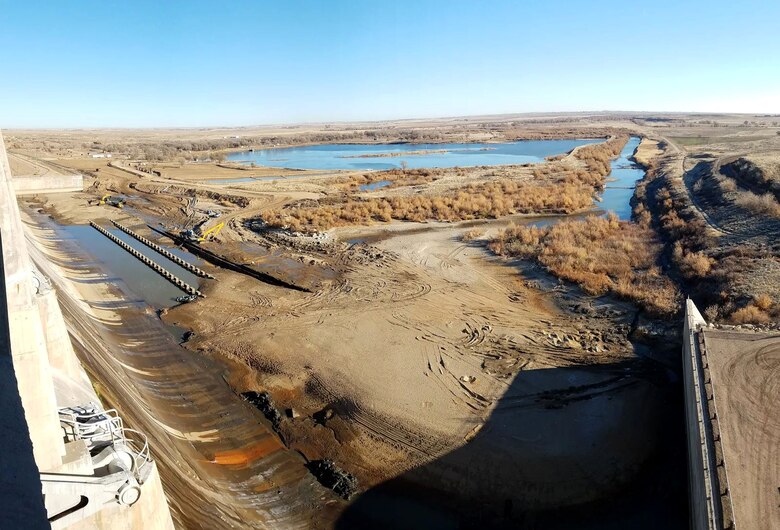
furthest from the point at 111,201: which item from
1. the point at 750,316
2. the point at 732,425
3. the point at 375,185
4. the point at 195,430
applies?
the point at 732,425

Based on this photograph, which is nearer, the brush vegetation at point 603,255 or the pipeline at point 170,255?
the brush vegetation at point 603,255

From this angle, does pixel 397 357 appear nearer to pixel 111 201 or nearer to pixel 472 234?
pixel 472 234

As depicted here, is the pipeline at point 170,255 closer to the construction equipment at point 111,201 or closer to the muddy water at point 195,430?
the muddy water at point 195,430

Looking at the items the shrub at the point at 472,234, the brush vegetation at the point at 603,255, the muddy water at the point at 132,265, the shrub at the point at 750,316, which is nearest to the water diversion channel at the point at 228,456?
the muddy water at the point at 132,265

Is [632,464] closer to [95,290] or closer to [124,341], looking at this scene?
[124,341]

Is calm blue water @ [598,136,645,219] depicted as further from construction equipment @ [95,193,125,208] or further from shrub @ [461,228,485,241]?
construction equipment @ [95,193,125,208]

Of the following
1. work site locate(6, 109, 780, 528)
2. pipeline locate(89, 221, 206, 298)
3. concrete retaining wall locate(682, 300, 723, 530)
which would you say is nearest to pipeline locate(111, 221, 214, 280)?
work site locate(6, 109, 780, 528)
